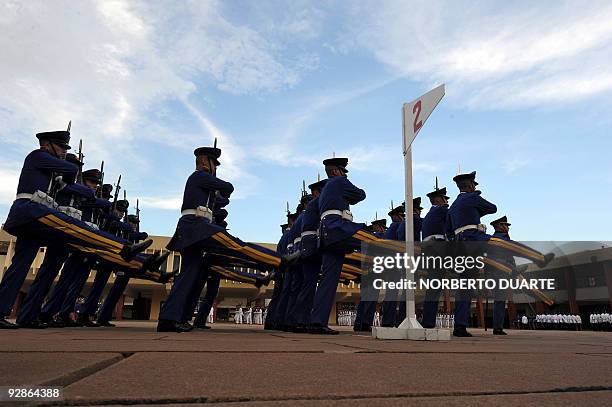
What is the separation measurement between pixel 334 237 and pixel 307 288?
54.6 inches

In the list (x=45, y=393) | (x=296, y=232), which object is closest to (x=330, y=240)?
(x=296, y=232)

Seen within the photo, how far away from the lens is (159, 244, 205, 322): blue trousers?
17.8 feet

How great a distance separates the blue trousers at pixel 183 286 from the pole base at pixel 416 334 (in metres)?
2.37

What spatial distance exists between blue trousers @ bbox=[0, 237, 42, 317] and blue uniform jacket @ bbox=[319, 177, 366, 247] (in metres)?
3.80

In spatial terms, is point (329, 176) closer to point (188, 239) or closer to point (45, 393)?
point (188, 239)

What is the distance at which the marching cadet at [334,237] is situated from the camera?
608 cm

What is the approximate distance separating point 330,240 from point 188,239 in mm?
1895

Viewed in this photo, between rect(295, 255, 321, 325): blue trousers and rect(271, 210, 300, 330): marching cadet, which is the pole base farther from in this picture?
rect(271, 210, 300, 330): marching cadet

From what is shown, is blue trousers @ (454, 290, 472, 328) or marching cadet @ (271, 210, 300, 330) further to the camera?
marching cadet @ (271, 210, 300, 330)

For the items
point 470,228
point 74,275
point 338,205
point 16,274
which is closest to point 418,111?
point 338,205


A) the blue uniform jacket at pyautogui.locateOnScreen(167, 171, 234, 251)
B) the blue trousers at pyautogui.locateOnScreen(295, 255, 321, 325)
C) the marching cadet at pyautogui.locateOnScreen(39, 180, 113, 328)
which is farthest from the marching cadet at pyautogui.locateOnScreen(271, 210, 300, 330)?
the marching cadet at pyautogui.locateOnScreen(39, 180, 113, 328)

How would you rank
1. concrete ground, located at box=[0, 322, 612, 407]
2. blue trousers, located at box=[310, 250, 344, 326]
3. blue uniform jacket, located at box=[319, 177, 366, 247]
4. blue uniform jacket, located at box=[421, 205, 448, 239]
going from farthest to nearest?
blue uniform jacket, located at box=[421, 205, 448, 239] < blue uniform jacket, located at box=[319, 177, 366, 247] < blue trousers, located at box=[310, 250, 344, 326] < concrete ground, located at box=[0, 322, 612, 407]

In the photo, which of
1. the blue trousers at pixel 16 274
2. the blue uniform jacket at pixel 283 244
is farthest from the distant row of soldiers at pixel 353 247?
the blue trousers at pixel 16 274

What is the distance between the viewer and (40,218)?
18.1 feet
